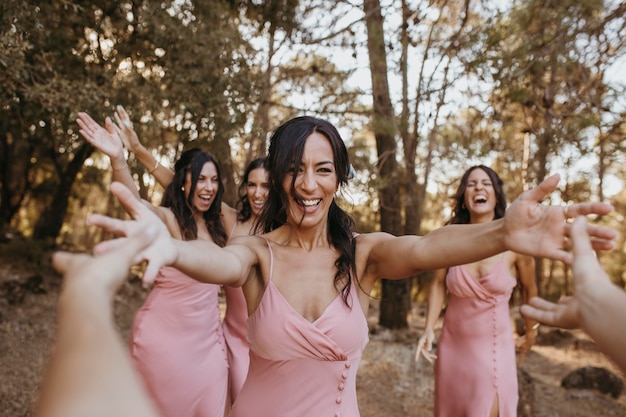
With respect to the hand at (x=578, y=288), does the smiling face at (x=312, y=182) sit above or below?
above

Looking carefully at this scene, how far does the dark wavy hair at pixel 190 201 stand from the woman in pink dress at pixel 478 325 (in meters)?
1.86

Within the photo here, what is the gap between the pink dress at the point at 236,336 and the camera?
3.83 meters

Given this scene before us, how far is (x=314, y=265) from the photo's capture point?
2.25m

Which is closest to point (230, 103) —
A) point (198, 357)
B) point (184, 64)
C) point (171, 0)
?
point (184, 64)

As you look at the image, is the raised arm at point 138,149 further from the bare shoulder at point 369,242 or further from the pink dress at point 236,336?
the bare shoulder at point 369,242

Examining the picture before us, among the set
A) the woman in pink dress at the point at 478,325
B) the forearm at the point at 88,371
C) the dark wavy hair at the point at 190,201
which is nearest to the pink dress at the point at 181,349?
the dark wavy hair at the point at 190,201

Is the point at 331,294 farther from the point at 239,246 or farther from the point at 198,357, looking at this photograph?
the point at 198,357

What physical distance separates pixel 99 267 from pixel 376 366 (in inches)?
251

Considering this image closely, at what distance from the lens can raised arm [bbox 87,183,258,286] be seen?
1.30m

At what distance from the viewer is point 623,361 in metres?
1.15

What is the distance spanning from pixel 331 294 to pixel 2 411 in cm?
447

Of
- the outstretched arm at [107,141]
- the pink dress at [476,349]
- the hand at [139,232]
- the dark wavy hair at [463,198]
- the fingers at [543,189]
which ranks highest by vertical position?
the outstretched arm at [107,141]

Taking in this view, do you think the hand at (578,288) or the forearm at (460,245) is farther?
the forearm at (460,245)

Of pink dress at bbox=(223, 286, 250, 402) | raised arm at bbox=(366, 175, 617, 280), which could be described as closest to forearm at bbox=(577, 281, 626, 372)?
raised arm at bbox=(366, 175, 617, 280)
